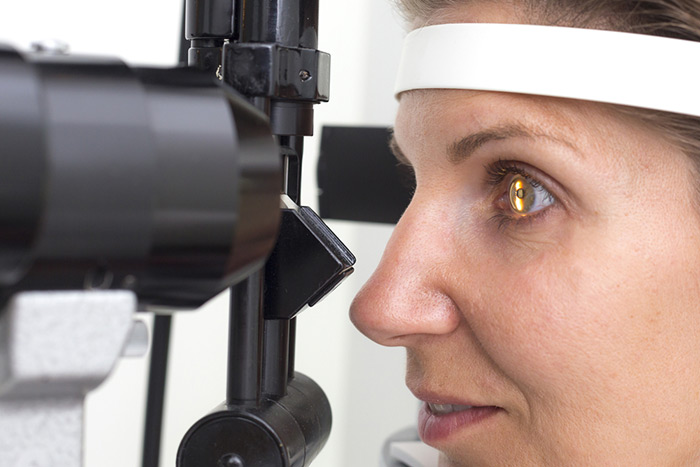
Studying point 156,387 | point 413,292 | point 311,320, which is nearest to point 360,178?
point 413,292

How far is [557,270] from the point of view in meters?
0.61

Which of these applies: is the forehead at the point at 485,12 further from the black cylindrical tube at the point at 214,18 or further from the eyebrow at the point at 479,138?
the black cylindrical tube at the point at 214,18

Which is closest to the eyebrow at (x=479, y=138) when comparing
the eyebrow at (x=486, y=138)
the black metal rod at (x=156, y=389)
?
the eyebrow at (x=486, y=138)

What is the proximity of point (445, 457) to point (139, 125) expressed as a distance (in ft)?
1.53

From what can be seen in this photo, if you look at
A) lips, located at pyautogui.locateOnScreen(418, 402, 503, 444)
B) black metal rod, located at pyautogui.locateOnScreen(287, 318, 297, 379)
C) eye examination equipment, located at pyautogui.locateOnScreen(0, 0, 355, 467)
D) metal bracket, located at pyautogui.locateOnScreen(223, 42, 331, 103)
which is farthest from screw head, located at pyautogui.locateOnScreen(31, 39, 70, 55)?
lips, located at pyautogui.locateOnScreen(418, 402, 503, 444)

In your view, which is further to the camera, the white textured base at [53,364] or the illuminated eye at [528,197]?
the illuminated eye at [528,197]

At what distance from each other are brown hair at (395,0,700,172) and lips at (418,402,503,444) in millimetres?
231

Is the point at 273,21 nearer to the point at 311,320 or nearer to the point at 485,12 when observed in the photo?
the point at 485,12

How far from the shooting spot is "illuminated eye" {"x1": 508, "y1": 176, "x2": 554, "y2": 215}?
63 centimetres

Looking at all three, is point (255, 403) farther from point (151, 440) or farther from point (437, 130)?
point (151, 440)

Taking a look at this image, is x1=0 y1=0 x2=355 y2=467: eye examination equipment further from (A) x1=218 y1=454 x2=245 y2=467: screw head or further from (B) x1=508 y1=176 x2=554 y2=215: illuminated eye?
(B) x1=508 y1=176 x2=554 y2=215: illuminated eye

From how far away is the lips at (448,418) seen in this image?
2.21 ft

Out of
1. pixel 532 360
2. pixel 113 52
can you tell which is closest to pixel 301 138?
pixel 532 360

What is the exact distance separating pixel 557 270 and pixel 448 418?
16 centimetres
